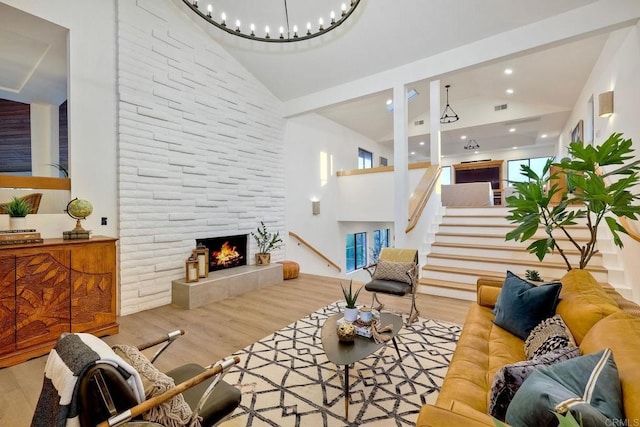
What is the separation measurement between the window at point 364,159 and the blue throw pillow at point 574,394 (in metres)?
8.65

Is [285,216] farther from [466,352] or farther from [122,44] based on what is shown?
[466,352]

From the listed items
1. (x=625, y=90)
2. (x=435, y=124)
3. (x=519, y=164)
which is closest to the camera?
(x=625, y=90)

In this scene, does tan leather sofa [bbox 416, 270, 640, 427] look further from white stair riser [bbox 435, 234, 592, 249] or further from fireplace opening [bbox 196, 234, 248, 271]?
fireplace opening [bbox 196, 234, 248, 271]

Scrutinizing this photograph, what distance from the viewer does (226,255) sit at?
16.9 feet

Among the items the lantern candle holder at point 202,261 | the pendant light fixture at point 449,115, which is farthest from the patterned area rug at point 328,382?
the pendant light fixture at point 449,115

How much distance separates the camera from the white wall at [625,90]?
3.34m

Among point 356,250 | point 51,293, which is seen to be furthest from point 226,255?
point 356,250

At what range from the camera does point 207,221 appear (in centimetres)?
479

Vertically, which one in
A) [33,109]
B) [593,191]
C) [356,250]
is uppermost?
[33,109]

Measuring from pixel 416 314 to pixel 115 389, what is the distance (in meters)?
3.16

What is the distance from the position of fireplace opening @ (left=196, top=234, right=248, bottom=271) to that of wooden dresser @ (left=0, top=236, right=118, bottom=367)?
66.9 inches

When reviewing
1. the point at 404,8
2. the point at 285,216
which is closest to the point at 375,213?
the point at 285,216

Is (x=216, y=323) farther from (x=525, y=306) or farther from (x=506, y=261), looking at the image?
(x=506, y=261)

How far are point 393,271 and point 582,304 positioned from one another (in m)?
1.98
